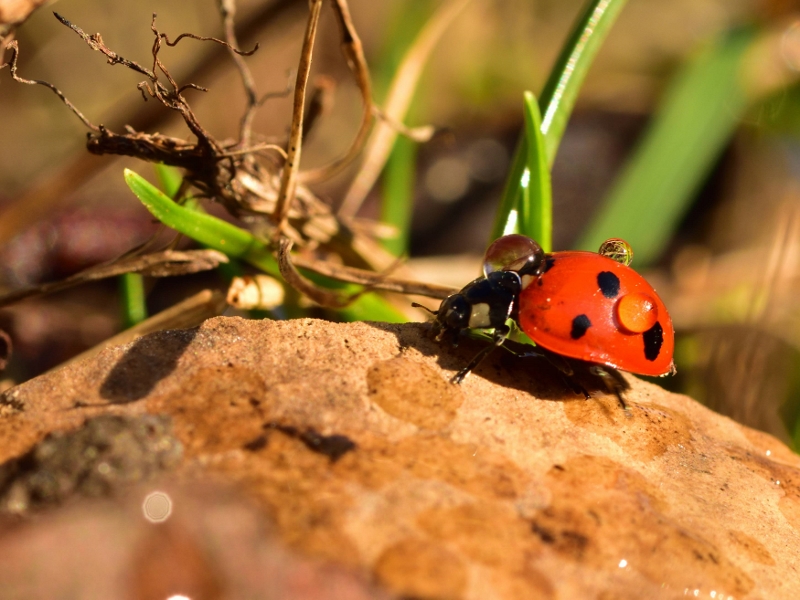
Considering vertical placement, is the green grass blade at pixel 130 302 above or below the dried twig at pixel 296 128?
below

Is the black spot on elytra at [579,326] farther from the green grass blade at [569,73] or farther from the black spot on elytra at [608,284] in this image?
the green grass blade at [569,73]

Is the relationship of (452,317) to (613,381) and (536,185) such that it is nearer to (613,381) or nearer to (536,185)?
(613,381)

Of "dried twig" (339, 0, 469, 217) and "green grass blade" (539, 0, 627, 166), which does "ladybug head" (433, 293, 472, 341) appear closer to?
"green grass blade" (539, 0, 627, 166)

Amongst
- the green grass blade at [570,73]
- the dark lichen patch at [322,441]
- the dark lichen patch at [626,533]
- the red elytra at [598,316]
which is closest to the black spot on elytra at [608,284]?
the red elytra at [598,316]

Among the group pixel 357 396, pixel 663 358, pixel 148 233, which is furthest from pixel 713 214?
pixel 357 396

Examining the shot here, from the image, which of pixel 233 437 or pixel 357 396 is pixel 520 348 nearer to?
pixel 357 396

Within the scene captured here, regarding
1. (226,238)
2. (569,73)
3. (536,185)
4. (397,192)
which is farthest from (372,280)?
(397,192)
